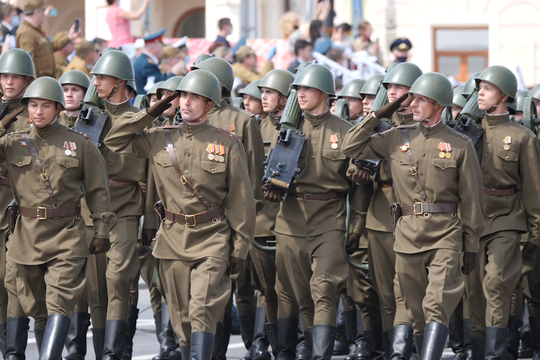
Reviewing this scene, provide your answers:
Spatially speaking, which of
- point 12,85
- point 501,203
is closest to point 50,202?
point 12,85

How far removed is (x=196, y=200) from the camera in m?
8.82

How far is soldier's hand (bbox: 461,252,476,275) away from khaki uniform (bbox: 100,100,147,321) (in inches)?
98.2

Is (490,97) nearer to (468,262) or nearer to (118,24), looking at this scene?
(468,262)

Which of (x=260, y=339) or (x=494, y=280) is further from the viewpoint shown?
(x=260, y=339)

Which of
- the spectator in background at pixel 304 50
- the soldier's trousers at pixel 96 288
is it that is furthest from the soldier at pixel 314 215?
the spectator in background at pixel 304 50

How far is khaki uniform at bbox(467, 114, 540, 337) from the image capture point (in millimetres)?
9883

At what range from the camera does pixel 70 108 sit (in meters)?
10.6

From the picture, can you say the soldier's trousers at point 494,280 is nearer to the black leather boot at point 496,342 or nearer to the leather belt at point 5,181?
the black leather boot at point 496,342

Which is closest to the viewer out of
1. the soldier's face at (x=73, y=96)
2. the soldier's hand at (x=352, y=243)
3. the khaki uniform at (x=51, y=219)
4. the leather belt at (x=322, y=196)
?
the khaki uniform at (x=51, y=219)

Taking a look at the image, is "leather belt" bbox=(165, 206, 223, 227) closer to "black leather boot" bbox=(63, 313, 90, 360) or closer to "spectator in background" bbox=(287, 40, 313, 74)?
"black leather boot" bbox=(63, 313, 90, 360)

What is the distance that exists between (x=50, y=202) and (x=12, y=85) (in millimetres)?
1442

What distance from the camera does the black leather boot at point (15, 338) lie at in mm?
9141

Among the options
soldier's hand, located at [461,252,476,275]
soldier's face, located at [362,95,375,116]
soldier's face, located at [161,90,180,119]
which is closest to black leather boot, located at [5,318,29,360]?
soldier's face, located at [161,90,180,119]

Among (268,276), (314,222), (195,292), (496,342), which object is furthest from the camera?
(268,276)
